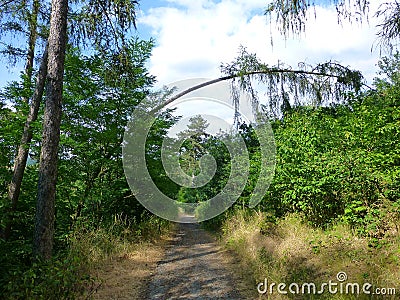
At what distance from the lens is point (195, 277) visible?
21.0 ft

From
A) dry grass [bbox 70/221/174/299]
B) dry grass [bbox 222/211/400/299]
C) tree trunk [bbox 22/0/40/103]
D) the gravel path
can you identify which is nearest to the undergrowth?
dry grass [bbox 70/221/174/299]

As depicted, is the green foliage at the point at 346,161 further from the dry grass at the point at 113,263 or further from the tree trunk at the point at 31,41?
the tree trunk at the point at 31,41

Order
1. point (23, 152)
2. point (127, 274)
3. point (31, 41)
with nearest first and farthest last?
point (127, 274)
point (23, 152)
point (31, 41)

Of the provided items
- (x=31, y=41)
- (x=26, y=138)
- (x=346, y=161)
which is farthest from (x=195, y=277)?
(x=31, y=41)

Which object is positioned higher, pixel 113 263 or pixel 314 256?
pixel 314 256

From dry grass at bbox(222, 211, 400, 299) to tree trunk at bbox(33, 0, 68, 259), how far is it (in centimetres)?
347

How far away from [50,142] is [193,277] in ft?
11.8

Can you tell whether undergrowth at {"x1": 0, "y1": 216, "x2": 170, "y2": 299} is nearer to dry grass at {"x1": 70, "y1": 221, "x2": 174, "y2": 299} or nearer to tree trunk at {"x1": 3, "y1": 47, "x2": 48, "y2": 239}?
dry grass at {"x1": 70, "y1": 221, "x2": 174, "y2": 299}

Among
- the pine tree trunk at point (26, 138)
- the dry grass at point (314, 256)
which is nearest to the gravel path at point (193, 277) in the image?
the dry grass at point (314, 256)

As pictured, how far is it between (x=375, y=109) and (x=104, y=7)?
5.06 metres

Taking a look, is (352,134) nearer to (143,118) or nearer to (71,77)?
(143,118)

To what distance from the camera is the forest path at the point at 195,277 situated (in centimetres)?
533

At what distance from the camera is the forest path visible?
5328mm

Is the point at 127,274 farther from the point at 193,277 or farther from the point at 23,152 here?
the point at 23,152
